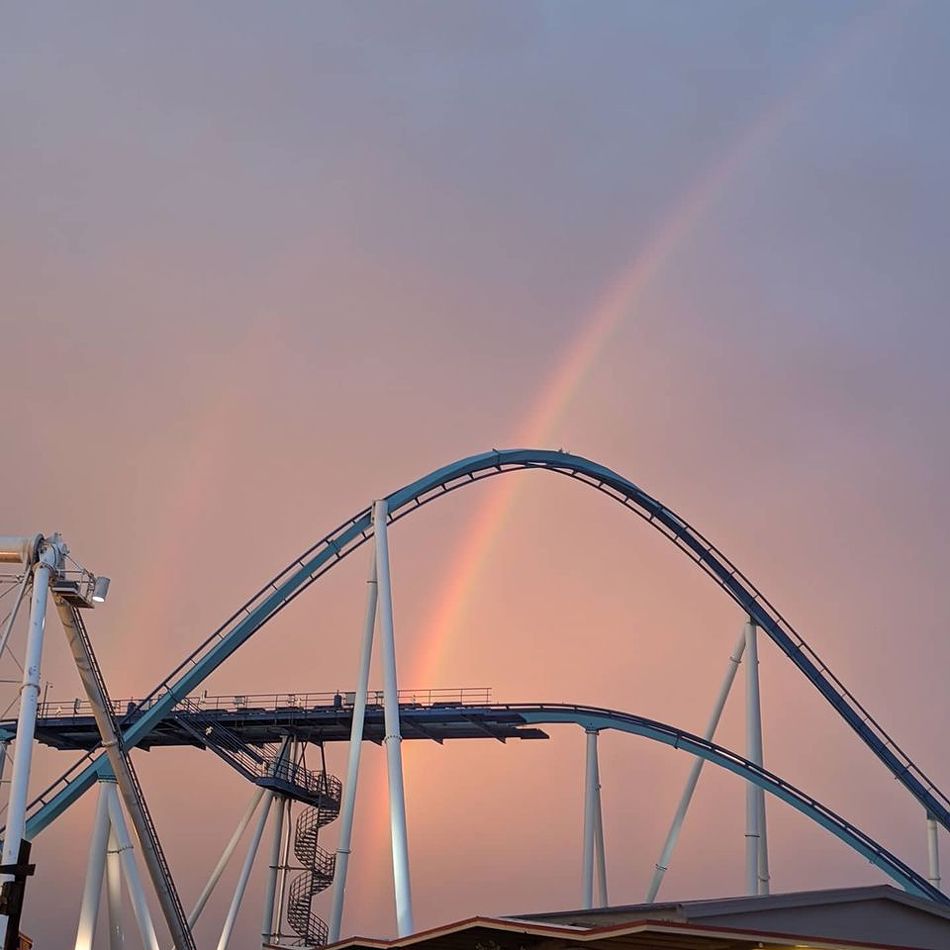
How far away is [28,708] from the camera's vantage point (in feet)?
78.2

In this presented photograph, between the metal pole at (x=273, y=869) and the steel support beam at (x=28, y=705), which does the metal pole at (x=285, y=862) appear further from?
the steel support beam at (x=28, y=705)

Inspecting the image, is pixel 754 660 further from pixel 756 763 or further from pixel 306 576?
pixel 306 576

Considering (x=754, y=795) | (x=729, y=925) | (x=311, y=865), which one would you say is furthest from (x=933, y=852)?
(x=729, y=925)

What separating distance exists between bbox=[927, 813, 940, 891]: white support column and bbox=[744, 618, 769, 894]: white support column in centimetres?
573

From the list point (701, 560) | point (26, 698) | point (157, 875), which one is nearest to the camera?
point (26, 698)

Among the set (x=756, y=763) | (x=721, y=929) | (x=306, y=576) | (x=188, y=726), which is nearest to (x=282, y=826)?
(x=188, y=726)

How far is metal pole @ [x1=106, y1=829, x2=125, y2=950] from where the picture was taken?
31.8 m

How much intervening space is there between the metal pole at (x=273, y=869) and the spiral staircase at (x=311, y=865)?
500 mm

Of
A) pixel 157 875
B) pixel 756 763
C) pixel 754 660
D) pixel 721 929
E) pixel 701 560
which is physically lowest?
pixel 721 929

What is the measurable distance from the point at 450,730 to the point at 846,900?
18.0 meters

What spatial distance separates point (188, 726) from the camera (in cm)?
3534

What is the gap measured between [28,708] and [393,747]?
6978 mm

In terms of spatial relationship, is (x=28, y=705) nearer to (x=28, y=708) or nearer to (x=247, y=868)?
(x=28, y=708)

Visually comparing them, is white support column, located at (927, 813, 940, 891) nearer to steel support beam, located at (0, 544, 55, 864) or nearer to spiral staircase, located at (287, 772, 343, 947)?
spiral staircase, located at (287, 772, 343, 947)
